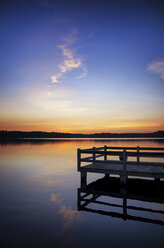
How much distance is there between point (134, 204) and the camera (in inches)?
393

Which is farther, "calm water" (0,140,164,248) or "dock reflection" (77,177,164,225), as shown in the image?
"dock reflection" (77,177,164,225)

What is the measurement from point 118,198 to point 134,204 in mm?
1088

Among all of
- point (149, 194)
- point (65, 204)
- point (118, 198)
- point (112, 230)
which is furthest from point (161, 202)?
point (65, 204)

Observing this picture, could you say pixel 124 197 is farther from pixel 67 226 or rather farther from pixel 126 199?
pixel 67 226

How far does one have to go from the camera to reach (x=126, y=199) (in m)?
10.6

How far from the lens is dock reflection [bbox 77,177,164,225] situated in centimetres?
872

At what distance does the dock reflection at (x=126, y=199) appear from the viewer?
8723 millimetres

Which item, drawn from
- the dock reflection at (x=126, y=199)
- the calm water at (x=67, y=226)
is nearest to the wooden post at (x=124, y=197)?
the dock reflection at (x=126, y=199)

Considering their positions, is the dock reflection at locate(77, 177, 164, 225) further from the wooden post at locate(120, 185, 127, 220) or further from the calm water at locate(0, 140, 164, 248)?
the calm water at locate(0, 140, 164, 248)

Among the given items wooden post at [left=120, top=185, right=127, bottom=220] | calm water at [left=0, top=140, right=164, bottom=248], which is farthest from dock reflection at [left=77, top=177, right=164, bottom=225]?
calm water at [left=0, top=140, right=164, bottom=248]

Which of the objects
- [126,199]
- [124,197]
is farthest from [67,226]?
[124,197]

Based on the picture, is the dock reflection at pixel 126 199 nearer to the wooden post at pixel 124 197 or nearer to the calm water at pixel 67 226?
the wooden post at pixel 124 197

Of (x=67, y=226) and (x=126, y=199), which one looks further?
(x=126, y=199)

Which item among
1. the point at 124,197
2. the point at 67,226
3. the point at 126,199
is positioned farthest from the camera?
the point at 124,197
